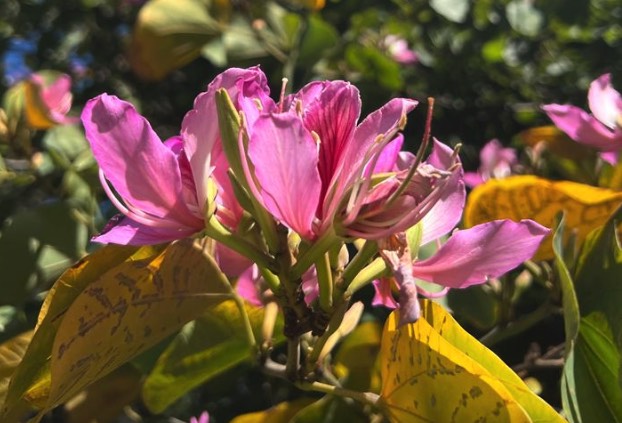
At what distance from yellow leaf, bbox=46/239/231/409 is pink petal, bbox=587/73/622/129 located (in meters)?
0.46

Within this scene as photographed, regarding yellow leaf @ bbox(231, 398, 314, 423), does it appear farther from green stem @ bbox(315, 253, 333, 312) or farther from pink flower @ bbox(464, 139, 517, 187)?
pink flower @ bbox(464, 139, 517, 187)

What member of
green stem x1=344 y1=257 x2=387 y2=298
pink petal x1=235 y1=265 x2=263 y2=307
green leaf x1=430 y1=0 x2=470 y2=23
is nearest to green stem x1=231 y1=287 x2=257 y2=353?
pink petal x1=235 y1=265 x2=263 y2=307

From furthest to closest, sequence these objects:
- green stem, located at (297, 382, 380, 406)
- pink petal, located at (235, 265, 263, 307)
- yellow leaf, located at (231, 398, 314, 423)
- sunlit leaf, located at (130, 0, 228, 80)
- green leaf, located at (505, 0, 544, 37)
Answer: green leaf, located at (505, 0, 544, 37) < sunlit leaf, located at (130, 0, 228, 80) < yellow leaf, located at (231, 398, 314, 423) < pink petal, located at (235, 265, 263, 307) < green stem, located at (297, 382, 380, 406)

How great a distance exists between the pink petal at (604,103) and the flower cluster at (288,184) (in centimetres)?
35

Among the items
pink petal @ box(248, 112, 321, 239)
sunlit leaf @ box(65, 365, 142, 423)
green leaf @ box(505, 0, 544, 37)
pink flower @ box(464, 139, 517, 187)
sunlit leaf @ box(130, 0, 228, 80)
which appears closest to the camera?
pink petal @ box(248, 112, 321, 239)

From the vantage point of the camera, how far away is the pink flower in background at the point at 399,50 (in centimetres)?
163

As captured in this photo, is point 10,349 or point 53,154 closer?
point 10,349

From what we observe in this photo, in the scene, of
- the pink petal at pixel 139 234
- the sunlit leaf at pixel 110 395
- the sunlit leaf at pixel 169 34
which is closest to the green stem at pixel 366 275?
the pink petal at pixel 139 234

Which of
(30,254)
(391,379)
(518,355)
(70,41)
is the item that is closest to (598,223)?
(391,379)

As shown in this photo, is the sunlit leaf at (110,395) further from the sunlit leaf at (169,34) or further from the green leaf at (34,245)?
the sunlit leaf at (169,34)

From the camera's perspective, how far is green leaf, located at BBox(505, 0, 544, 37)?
61.1 inches

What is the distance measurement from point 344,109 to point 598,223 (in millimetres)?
369

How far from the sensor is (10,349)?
601 millimetres

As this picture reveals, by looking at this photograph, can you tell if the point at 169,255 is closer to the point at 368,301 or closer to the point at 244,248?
the point at 244,248
